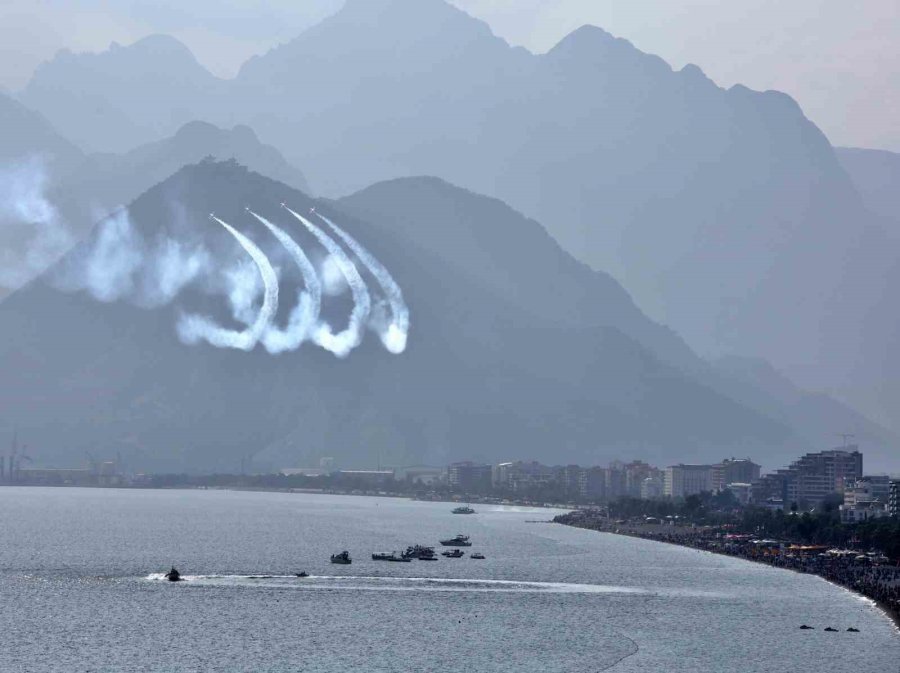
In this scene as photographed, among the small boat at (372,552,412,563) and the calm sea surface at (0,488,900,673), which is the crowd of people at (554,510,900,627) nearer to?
the calm sea surface at (0,488,900,673)

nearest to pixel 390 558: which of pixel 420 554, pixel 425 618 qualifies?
pixel 420 554

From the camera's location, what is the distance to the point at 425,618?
128375mm

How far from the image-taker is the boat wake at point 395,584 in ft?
488

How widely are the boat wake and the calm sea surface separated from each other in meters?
0.24

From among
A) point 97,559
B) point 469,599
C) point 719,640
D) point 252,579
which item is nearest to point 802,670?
point 719,640

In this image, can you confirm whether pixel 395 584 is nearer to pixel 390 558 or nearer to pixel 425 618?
pixel 390 558

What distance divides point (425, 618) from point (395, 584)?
961 inches

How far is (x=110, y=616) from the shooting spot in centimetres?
12650

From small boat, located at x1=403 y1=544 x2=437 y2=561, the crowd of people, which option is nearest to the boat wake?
the crowd of people

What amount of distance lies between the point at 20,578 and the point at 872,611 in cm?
6729

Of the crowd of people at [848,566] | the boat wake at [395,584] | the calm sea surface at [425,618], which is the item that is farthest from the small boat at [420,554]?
the crowd of people at [848,566]

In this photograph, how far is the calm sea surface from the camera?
110 meters

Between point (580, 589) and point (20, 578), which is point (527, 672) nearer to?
point (580, 589)

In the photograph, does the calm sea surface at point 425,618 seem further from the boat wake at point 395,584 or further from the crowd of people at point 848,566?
the crowd of people at point 848,566
